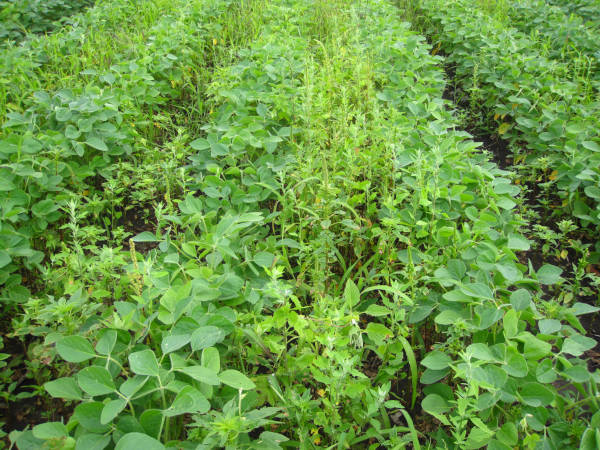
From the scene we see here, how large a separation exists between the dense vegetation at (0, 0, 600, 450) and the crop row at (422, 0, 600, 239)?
0.03 meters

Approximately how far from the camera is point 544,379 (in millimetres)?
1440

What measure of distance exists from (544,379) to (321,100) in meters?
2.05

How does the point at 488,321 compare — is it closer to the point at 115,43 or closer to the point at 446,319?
the point at 446,319

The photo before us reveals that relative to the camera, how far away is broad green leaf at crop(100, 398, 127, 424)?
1189 mm

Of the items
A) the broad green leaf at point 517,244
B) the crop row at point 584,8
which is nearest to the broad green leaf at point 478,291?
the broad green leaf at point 517,244

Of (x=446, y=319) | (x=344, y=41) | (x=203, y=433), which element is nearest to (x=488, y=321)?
(x=446, y=319)

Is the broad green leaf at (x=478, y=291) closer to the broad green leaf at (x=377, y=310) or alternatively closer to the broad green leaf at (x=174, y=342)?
the broad green leaf at (x=377, y=310)

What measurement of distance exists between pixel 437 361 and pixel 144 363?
983mm

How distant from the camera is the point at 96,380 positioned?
51.0 inches

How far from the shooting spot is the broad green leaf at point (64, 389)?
1.32 metres

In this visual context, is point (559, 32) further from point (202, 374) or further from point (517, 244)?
point (202, 374)

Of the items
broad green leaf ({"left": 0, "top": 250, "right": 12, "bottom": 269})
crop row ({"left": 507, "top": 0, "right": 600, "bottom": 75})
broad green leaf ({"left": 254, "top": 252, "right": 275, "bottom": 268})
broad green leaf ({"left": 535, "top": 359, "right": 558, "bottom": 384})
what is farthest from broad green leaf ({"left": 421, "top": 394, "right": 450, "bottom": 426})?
crop row ({"left": 507, "top": 0, "right": 600, "bottom": 75})

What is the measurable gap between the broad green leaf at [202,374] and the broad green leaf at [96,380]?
20 centimetres

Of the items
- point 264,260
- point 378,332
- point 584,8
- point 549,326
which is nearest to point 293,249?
point 264,260
